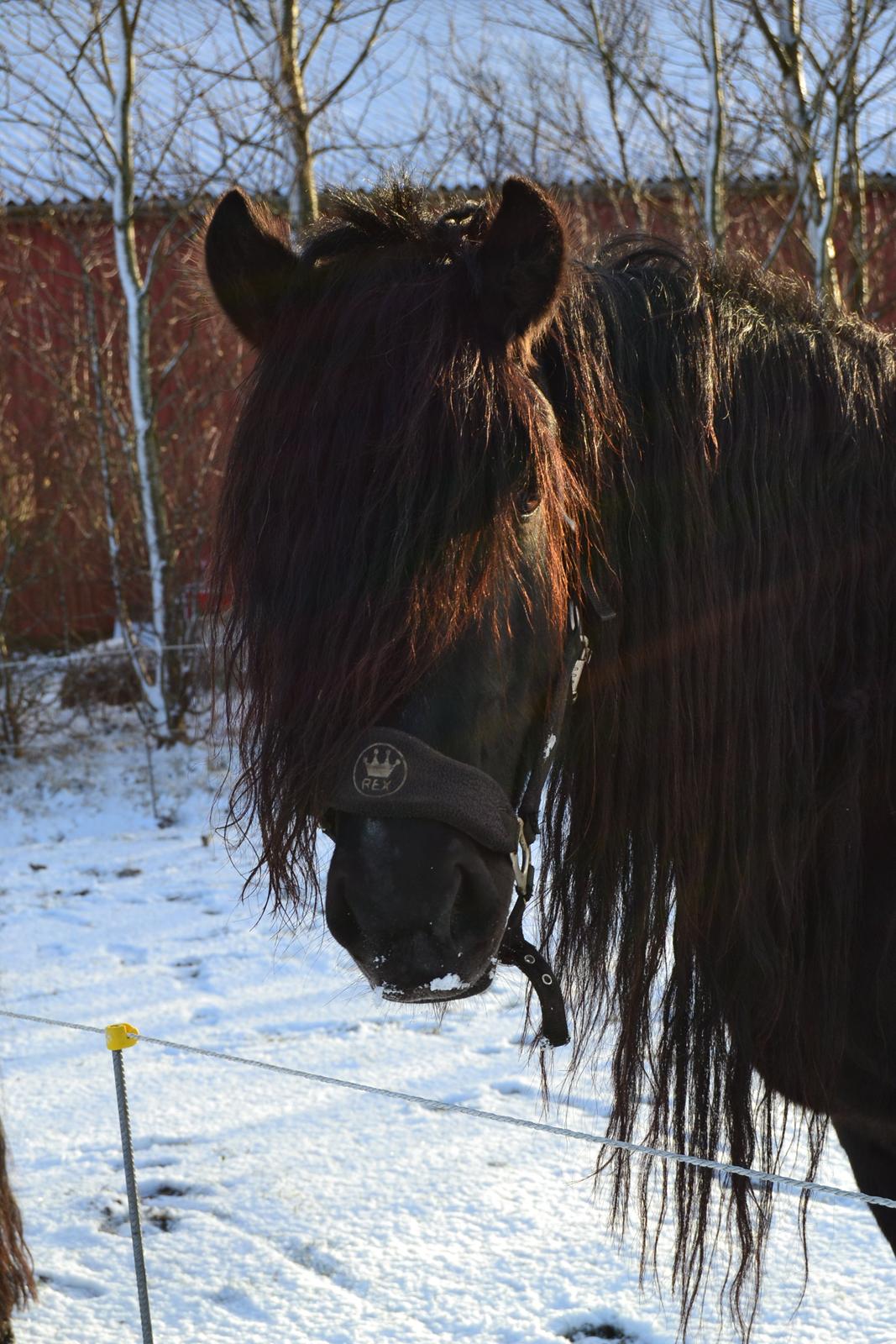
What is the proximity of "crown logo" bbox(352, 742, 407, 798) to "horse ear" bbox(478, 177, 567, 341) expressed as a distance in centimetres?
51

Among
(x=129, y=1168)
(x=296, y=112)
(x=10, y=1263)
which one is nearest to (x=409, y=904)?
(x=129, y=1168)

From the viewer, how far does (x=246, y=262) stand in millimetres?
1467

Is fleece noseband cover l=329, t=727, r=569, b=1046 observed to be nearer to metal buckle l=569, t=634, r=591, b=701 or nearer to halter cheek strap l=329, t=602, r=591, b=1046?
halter cheek strap l=329, t=602, r=591, b=1046

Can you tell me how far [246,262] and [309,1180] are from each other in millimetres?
2481

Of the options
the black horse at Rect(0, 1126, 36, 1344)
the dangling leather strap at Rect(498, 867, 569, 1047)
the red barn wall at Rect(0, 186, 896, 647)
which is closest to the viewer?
the dangling leather strap at Rect(498, 867, 569, 1047)

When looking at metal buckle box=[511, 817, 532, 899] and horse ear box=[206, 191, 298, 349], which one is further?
horse ear box=[206, 191, 298, 349]

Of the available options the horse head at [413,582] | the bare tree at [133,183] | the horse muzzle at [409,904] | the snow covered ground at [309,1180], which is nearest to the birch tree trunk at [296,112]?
the bare tree at [133,183]

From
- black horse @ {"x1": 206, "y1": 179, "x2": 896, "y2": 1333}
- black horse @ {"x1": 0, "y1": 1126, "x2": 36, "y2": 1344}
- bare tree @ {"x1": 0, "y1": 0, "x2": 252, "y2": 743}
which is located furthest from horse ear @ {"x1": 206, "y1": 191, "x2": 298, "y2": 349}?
bare tree @ {"x1": 0, "y1": 0, "x2": 252, "y2": 743}

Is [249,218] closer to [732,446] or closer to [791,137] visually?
[732,446]

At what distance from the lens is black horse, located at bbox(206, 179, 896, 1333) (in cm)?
121

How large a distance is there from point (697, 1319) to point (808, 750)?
1.65 meters

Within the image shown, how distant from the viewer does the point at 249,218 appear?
146 cm

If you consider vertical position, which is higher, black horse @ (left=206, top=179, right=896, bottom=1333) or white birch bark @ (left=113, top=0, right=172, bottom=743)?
white birch bark @ (left=113, top=0, right=172, bottom=743)

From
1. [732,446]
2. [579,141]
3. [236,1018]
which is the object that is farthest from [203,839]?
[579,141]
